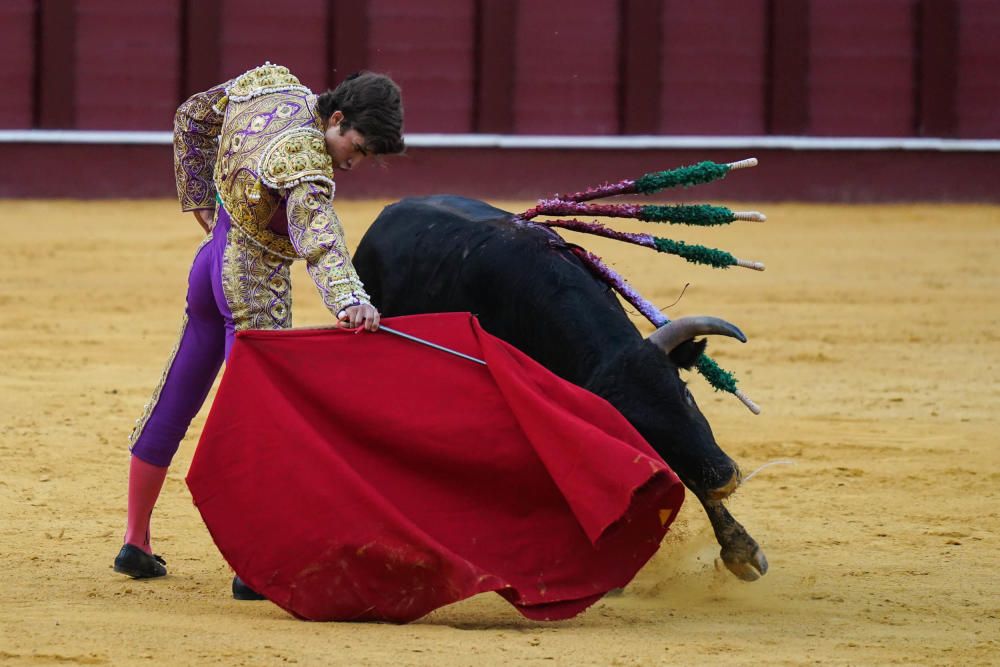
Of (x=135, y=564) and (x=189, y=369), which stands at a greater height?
(x=189, y=369)

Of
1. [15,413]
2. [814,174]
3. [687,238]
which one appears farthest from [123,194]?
[15,413]

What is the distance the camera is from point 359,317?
3.09m

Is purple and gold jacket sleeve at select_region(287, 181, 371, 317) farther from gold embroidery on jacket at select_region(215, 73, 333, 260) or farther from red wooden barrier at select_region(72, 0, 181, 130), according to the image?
red wooden barrier at select_region(72, 0, 181, 130)

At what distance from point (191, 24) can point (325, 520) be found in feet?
26.4

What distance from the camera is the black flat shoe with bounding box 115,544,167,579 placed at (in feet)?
11.3

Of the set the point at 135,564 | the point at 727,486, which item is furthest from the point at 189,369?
the point at 727,486

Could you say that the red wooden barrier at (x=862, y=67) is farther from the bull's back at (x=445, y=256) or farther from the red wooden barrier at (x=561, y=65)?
the bull's back at (x=445, y=256)

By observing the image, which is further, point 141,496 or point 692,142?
point 692,142

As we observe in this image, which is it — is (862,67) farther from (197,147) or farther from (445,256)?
(197,147)

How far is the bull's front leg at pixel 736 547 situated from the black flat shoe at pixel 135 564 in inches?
46.0

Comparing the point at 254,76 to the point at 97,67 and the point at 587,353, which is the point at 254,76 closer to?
the point at 587,353

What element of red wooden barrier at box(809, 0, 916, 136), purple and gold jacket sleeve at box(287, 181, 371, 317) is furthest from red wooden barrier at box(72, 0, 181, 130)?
purple and gold jacket sleeve at box(287, 181, 371, 317)

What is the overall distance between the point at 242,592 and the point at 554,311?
2.85 ft

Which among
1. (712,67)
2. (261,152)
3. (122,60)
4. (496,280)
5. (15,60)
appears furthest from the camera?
(712,67)
